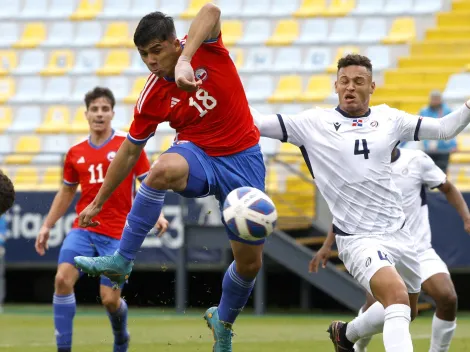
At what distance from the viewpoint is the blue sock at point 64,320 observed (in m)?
8.77

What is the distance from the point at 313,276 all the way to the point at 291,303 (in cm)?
243

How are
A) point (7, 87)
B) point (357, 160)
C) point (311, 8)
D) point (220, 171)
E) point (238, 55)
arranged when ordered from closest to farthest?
point (220, 171) → point (357, 160) → point (238, 55) → point (311, 8) → point (7, 87)

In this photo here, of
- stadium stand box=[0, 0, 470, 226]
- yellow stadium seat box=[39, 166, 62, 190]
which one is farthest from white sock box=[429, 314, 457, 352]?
yellow stadium seat box=[39, 166, 62, 190]

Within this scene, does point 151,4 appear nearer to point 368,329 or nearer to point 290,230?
point 290,230

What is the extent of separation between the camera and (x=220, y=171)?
695 centimetres

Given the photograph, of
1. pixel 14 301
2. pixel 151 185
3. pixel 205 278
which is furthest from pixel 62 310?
pixel 14 301

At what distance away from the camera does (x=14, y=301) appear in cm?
1775

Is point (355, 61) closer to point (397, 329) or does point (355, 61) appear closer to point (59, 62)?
point (397, 329)

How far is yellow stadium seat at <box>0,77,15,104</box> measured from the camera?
1981 centimetres

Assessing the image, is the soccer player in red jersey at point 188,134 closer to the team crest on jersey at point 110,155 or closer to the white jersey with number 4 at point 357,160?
the white jersey with number 4 at point 357,160

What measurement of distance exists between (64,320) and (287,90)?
980 cm

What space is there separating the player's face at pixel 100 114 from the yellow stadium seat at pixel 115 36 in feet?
34.0

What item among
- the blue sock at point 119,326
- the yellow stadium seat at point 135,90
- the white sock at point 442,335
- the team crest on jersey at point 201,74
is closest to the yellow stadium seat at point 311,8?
the yellow stadium seat at point 135,90

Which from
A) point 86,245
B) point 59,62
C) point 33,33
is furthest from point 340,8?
point 86,245
